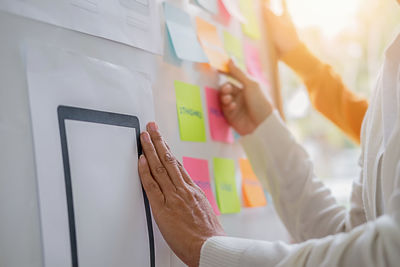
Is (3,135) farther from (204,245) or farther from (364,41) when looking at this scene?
(364,41)

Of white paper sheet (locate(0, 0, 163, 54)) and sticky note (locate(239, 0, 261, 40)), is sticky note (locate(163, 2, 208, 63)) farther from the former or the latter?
sticky note (locate(239, 0, 261, 40))

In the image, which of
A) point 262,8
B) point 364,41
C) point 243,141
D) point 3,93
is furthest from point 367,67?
point 3,93

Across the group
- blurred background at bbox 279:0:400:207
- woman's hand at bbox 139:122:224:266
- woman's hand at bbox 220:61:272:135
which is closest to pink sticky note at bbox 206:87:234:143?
woman's hand at bbox 220:61:272:135

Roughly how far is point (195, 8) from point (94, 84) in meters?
0.35

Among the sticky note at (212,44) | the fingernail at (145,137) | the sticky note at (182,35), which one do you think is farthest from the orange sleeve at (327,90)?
the fingernail at (145,137)

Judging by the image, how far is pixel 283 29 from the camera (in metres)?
1.10

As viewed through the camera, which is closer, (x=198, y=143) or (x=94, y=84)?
(x=94, y=84)

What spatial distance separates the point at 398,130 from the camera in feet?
1.75

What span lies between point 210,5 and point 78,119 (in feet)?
1.52

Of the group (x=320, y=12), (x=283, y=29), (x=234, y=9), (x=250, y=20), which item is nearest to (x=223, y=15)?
(x=234, y=9)

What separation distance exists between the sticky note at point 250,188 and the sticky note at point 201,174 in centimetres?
14

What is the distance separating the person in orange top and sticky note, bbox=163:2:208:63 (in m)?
0.43

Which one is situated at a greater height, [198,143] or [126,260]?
[198,143]

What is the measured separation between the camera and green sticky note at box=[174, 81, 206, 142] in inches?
26.8
